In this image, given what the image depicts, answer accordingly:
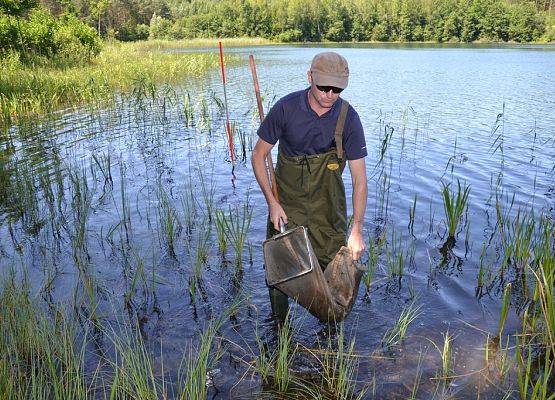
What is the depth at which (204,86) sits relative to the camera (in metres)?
19.9

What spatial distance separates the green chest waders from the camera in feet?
12.5

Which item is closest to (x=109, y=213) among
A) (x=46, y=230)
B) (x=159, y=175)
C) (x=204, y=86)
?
(x=46, y=230)

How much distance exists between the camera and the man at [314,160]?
3703 mm

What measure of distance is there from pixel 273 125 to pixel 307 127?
0.27 m

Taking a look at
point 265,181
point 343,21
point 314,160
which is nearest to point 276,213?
point 265,181

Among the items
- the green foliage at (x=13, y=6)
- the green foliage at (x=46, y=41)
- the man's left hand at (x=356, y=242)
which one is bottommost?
the man's left hand at (x=356, y=242)

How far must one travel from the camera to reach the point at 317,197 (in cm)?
394

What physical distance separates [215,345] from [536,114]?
1338 cm

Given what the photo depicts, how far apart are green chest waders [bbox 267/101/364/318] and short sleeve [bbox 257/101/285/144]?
0.67ft

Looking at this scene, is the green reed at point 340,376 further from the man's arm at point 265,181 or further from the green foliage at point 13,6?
the green foliage at point 13,6

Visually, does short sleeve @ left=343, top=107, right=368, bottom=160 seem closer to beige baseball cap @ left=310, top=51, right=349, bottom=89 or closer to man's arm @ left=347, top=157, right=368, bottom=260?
man's arm @ left=347, top=157, right=368, bottom=260

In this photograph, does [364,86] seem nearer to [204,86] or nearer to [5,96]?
[204,86]

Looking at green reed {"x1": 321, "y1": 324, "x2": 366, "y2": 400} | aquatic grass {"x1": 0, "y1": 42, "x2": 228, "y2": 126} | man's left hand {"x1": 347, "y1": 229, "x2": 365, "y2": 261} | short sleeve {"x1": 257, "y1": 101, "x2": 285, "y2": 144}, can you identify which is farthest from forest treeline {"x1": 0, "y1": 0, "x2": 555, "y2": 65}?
green reed {"x1": 321, "y1": 324, "x2": 366, "y2": 400}

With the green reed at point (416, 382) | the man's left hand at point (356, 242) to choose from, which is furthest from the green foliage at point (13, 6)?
the green reed at point (416, 382)
